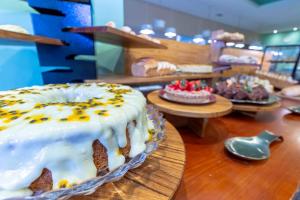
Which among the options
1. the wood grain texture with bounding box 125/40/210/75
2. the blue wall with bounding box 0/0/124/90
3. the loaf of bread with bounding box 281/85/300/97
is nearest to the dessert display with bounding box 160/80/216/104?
the wood grain texture with bounding box 125/40/210/75

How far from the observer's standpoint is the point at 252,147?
0.64 meters

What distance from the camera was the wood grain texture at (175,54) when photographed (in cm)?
128

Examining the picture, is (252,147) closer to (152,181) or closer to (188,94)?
(188,94)

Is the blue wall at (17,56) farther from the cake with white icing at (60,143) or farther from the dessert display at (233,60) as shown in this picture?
the dessert display at (233,60)

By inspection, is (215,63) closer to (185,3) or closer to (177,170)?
(185,3)

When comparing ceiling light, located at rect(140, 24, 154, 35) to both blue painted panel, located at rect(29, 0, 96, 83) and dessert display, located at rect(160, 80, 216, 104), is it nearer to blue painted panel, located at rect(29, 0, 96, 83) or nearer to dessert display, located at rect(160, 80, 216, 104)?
blue painted panel, located at rect(29, 0, 96, 83)

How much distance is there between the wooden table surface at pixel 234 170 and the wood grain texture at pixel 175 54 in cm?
75

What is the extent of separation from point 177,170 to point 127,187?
116 mm

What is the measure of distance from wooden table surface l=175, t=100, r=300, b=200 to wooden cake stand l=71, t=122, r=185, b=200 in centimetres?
12

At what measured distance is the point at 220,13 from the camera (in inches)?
136

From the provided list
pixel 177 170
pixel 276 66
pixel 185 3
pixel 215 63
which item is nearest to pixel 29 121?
pixel 177 170

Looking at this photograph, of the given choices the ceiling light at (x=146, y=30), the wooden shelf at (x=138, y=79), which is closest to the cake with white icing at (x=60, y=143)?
the wooden shelf at (x=138, y=79)

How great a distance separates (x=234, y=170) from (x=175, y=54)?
128 centimetres

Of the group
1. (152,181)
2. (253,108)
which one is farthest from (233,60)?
(152,181)
